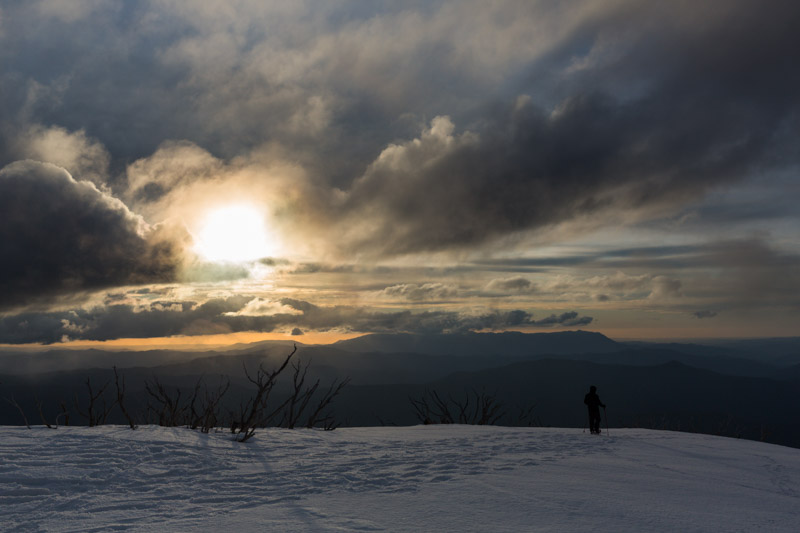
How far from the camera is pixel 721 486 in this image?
282 inches

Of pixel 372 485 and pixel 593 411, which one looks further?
pixel 593 411

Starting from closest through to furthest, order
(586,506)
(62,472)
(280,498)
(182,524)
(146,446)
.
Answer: (182,524)
(586,506)
(280,498)
(62,472)
(146,446)

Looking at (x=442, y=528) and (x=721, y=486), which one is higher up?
(x=442, y=528)

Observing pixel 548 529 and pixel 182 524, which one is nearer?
pixel 548 529

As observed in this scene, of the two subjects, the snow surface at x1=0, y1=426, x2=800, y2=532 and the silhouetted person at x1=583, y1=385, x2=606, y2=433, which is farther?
the silhouetted person at x1=583, y1=385, x2=606, y2=433

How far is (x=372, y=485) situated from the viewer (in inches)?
262

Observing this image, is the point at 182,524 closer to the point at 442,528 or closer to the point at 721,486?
the point at 442,528

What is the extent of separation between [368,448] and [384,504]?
15.1ft

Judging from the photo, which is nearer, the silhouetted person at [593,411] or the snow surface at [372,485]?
the snow surface at [372,485]

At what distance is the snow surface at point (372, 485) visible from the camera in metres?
5.08

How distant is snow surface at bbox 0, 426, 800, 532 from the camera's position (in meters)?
5.08

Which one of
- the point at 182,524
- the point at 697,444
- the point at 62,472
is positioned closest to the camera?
the point at 182,524

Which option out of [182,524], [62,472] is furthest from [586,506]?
[62,472]

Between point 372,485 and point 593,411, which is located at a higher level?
point 372,485
